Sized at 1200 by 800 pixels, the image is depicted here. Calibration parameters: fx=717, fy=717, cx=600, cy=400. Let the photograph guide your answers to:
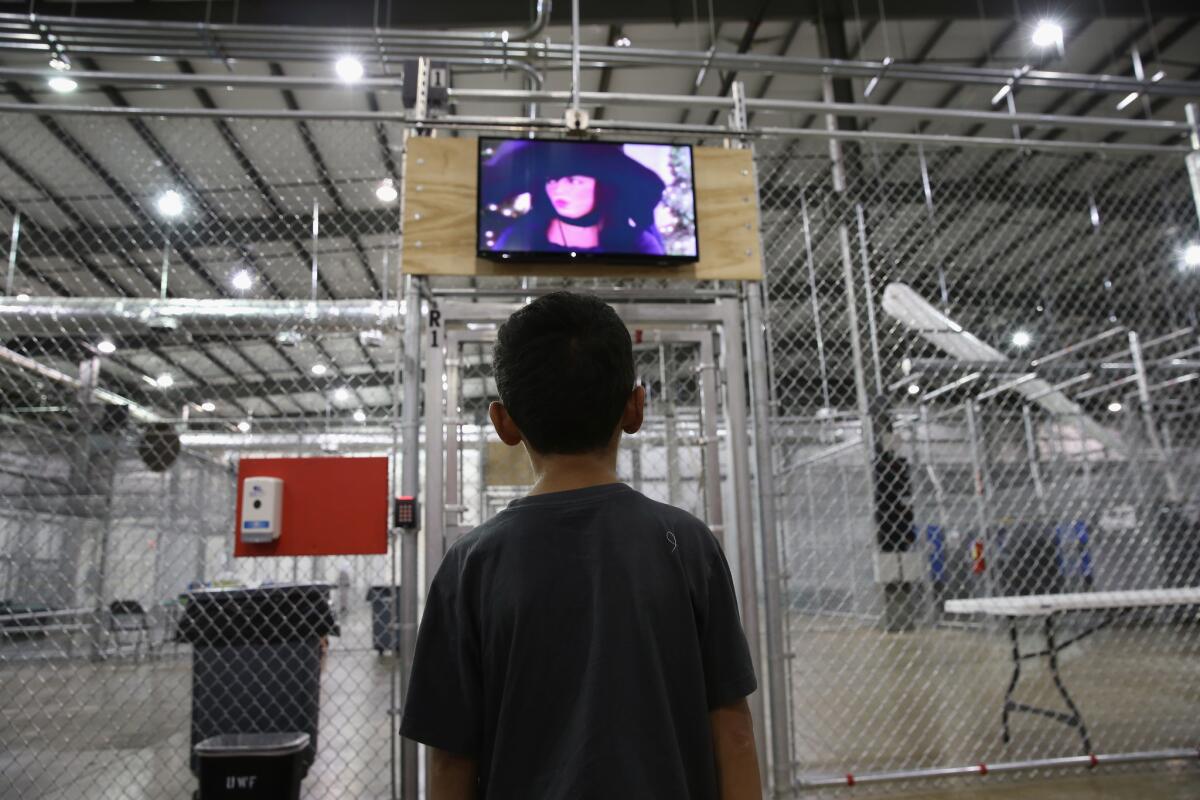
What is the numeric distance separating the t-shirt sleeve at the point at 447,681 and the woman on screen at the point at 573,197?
2232mm

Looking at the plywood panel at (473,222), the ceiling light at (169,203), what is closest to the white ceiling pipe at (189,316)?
the plywood panel at (473,222)

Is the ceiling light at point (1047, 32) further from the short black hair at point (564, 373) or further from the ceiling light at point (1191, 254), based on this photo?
the short black hair at point (564, 373)

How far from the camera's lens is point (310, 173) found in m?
8.48

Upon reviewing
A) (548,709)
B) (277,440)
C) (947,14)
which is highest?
(947,14)

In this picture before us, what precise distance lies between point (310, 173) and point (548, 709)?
883 cm

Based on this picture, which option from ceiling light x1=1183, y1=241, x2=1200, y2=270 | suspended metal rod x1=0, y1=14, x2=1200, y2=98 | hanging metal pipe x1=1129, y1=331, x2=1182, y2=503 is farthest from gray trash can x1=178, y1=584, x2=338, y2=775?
hanging metal pipe x1=1129, y1=331, x2=1182, y2=503

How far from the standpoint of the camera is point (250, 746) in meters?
2.78

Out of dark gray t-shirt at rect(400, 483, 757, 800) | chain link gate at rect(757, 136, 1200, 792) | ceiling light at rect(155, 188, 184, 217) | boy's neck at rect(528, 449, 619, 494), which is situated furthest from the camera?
ceiling light at rect(155, 188, 184, 217)

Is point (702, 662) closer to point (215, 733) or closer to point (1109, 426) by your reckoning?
point (215, 733)

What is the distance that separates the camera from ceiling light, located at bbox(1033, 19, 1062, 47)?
678 centimetres

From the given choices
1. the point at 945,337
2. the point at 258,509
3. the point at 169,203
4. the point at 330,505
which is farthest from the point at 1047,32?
the point at 169,203

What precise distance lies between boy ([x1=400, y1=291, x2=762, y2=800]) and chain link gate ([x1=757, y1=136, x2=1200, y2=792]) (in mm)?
2432

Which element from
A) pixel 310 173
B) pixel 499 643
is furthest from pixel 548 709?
pixel 310 173

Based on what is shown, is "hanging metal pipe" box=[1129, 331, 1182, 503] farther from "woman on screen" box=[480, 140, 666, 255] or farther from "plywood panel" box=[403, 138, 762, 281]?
"woman on screen" box=[480, 140, 666, 255]
